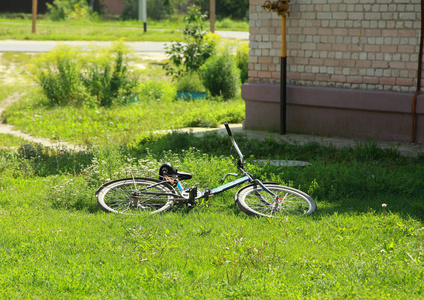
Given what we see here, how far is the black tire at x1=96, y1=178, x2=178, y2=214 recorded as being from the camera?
5.64 m

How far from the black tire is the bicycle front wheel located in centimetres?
77

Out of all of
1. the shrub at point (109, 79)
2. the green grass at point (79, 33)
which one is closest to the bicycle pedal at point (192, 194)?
the shrub at point (109, 79)

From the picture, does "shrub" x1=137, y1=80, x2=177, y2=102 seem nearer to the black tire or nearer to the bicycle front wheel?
the black tire

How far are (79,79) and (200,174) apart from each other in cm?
730

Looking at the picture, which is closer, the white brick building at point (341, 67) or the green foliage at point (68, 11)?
the white brick building at point (341, 67)

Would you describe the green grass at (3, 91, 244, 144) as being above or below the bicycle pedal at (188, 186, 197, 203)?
above

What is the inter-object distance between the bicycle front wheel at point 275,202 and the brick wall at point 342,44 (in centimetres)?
352

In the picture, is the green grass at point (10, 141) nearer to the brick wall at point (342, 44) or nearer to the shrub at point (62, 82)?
the shrub at point (62, 82)

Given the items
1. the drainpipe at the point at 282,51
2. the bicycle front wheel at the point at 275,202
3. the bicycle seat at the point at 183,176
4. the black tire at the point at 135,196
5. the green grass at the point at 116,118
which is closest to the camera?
the bicycle front wheel at the point at 275,202

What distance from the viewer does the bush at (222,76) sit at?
13703 mm

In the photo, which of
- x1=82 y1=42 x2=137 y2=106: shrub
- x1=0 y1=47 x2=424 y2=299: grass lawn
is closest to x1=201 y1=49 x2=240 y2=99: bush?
x1=82 y1=42 x2=137 y2=106: shrub

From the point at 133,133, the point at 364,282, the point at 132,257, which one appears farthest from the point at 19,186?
the point at 364,282

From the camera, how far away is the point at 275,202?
18.1 ft

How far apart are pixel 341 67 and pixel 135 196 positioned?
459 centimetres
